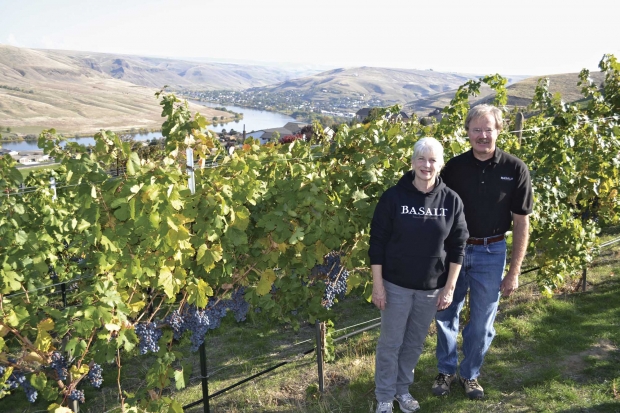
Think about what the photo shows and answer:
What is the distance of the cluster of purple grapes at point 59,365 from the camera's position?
2898 mm

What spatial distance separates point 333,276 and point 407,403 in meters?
1.09

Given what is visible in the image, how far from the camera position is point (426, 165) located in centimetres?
283

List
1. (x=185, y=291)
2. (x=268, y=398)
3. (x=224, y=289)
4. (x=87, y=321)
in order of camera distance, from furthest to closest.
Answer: (x=268, y=398), (x=224, y=289), (x=185, y=291), (x=87, y=321)

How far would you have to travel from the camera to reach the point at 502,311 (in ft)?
17.8

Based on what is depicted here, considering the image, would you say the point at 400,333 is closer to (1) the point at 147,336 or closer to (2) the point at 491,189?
(2) the point at 491,189

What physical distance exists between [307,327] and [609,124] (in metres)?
4.86

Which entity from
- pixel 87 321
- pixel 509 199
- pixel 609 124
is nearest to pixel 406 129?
pixel 509 199

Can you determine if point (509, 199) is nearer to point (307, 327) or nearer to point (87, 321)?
point (87, 321)

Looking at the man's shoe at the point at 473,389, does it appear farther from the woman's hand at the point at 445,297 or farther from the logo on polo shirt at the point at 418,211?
the logo on polo shirt at the point at 418,211

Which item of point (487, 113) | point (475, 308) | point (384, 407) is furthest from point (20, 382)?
point (487, 113)

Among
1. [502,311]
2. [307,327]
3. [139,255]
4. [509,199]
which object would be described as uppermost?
[509,199]

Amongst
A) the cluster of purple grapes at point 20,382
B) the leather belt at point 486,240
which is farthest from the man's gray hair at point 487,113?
the cluster of purple grapes at point 20,382

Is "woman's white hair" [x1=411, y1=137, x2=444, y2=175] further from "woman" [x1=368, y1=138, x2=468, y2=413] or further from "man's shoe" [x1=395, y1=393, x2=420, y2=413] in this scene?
"man's shoe" [x1=395, y1=393, x2=420, y2=413]

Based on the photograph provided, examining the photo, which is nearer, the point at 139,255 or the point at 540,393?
the point at 139,255
